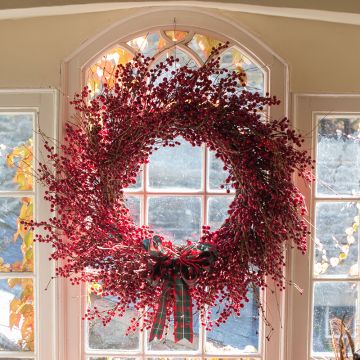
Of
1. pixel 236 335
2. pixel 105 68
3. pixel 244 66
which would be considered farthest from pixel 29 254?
pixel 244 66

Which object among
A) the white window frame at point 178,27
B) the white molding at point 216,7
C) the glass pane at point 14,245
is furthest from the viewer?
the glass pane at point 14,245

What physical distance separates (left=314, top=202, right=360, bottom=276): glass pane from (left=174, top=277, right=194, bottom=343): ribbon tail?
0.70m

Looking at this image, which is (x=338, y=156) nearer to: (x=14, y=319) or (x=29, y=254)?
A: (x=29, y=254)

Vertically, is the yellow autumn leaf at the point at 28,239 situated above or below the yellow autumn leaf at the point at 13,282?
above

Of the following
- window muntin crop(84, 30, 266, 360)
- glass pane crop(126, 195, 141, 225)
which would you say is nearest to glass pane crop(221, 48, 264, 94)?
window muntin crop(84, 30, 266, 360)

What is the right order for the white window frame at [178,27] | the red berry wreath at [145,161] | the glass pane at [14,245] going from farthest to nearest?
the glass pane at [14,245] → the white window frame at [178,27] → the red berry wreath at [145,161]

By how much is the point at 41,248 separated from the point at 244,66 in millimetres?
1300

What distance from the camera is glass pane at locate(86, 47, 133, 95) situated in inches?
93.1

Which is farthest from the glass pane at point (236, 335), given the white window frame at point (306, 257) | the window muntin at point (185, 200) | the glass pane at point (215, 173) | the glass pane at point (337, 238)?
the glass pane at point (215, 173)

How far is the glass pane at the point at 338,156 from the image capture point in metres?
2.38

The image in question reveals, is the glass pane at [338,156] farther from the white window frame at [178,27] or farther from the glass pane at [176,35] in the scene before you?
the glass pane at [176,35]

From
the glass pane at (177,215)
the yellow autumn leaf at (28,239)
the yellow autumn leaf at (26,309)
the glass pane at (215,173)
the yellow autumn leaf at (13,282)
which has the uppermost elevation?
the glass pane at (215,173)

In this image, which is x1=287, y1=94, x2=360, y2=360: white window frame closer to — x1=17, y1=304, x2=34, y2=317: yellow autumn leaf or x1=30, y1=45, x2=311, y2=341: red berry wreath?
x1=30, y1=45, x2=311, y2=341: red berry wreath

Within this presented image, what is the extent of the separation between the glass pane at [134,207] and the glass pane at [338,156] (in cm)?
88
